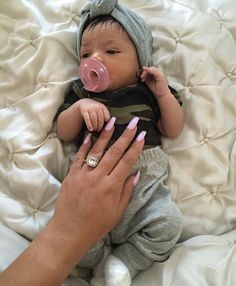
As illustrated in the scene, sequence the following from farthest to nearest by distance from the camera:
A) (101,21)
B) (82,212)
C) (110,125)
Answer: (101,21) → (110,125) → (82,212)

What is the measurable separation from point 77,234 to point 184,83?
58cm

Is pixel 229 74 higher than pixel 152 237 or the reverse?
higher

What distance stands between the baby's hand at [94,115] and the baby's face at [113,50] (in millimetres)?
116

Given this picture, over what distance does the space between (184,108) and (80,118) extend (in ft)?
1.07

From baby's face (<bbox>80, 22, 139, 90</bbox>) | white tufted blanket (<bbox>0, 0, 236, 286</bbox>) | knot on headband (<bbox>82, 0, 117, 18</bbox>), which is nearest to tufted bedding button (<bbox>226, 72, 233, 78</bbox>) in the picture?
white tufted blanket (<bbox>0, 0, 236, 286</bbox>)

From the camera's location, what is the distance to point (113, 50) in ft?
3.88

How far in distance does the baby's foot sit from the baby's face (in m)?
0.50

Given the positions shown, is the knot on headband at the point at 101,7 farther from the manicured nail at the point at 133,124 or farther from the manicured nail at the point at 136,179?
the manicured nail at the point at 136,179

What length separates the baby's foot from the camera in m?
1.01

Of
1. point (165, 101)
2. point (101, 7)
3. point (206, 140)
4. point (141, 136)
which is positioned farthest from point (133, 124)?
point (101, 7)

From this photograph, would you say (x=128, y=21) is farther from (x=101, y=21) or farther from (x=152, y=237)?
(x=152, y=237)

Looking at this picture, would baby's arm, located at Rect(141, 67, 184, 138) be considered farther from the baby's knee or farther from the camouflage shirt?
the baby's knee

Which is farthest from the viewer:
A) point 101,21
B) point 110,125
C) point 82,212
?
point 101,21

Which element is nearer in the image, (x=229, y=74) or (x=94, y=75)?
(x=94, y=75)
